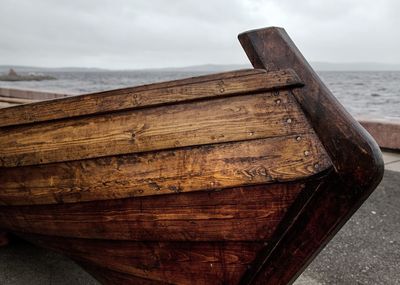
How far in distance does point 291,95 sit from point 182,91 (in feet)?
1.55

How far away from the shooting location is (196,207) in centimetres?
174

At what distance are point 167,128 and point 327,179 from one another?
710 millimetres

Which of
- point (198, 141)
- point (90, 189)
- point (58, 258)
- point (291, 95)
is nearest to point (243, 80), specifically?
point (291, 95)

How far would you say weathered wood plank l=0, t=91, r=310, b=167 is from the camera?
5.44 ft

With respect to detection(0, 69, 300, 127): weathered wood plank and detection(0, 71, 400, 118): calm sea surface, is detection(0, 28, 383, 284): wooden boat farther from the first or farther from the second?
detection(0, 71, 400, 118): calm sea surface

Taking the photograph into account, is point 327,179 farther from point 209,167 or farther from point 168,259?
point 168,259

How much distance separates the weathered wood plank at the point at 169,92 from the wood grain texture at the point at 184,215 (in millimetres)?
426

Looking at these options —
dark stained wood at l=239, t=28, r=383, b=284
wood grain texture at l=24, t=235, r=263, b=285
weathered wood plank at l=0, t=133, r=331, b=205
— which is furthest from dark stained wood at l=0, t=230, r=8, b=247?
dark stained wood at l=239, t=28, r=383, b=284

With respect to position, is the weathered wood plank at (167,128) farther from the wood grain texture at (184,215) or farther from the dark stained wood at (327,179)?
the wood grain texture at (184,215)

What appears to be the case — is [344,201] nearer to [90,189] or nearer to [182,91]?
[182,91]

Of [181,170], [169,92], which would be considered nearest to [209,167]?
[181,170]

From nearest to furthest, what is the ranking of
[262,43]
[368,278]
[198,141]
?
[198,141], [262,43], [368,278]

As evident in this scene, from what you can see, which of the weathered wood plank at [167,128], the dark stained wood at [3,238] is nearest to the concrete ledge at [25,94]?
the dark stained wood at [3,238]

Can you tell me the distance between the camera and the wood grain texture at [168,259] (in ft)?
5.92
